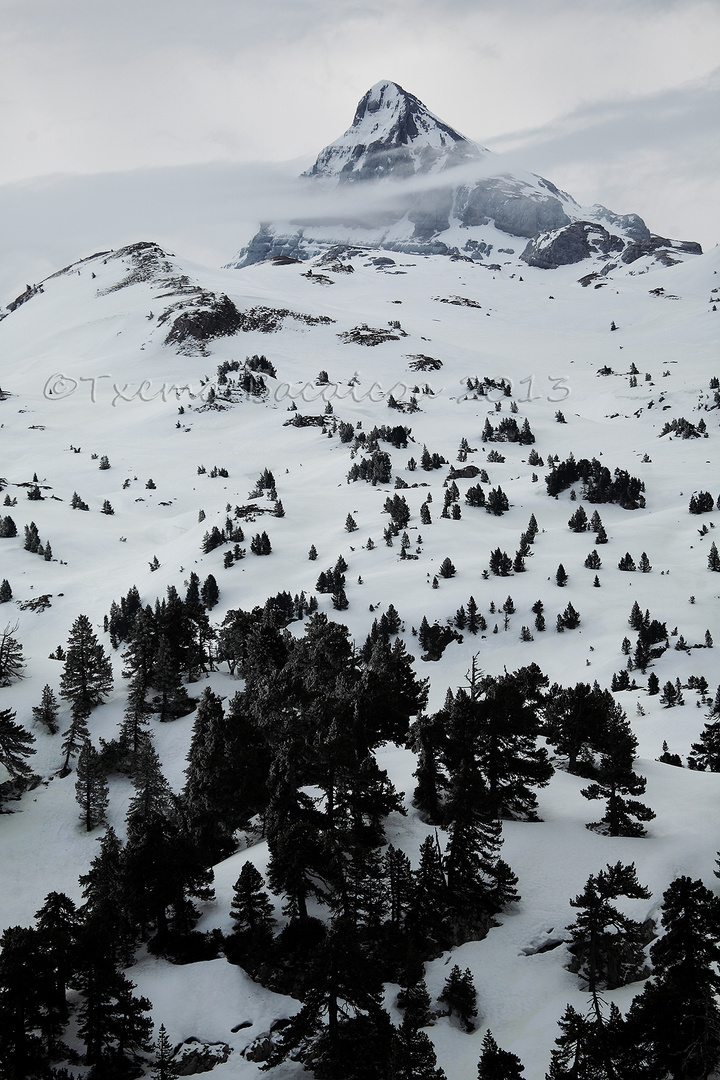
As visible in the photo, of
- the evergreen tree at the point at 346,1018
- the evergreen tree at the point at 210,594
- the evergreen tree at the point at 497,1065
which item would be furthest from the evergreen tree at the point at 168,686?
the evergreen tree at the point at 497,1065

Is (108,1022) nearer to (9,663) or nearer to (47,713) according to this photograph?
(47,713)

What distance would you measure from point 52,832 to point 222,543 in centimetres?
6732

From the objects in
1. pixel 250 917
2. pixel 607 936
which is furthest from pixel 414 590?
pixel 607 936

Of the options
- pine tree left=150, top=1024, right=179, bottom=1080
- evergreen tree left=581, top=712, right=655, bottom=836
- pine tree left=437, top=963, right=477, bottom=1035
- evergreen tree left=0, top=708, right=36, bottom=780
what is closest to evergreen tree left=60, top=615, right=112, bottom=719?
evergreen tree left=0, top=708, right=36, bottom=780

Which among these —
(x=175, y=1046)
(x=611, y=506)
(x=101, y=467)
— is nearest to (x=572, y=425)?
(x=611, y=506)

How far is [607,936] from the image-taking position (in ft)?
90.8

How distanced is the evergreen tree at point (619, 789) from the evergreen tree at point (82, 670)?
5126 cm

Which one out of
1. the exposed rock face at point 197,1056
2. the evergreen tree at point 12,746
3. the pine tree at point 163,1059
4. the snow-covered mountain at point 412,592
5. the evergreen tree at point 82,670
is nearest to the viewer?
the pine tree at point 163,1059

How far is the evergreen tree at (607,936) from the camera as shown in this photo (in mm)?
26469

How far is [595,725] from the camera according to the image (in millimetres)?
49000

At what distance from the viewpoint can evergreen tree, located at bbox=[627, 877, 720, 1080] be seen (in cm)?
2162

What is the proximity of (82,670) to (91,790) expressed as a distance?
16.1 metres

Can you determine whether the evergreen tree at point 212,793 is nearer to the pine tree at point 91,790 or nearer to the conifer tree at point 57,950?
the conifer tree at point 57,950

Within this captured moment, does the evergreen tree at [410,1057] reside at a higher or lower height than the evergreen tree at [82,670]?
higher
